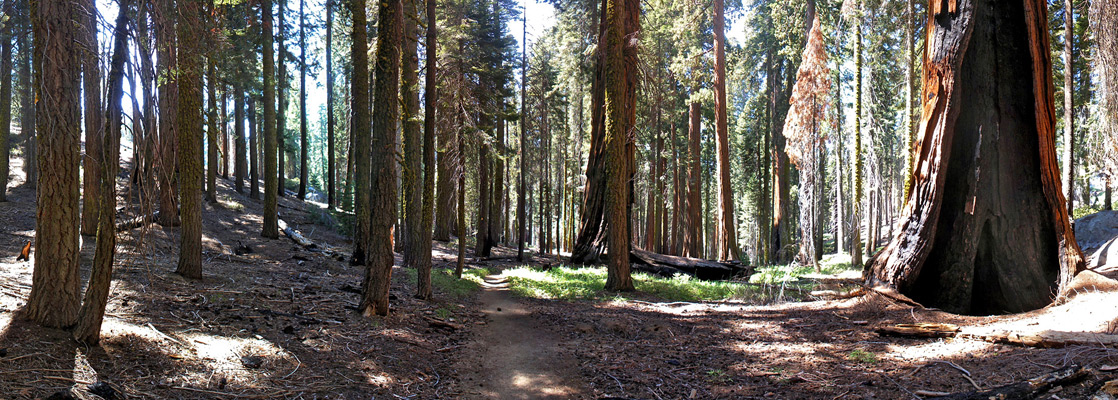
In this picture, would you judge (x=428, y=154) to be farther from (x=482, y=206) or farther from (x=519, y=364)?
(x=482, y=206)

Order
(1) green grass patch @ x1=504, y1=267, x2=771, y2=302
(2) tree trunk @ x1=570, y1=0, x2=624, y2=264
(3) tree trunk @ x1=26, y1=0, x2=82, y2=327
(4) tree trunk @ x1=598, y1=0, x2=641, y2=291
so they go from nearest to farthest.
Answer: (3) tree trunk @ x1=26, y1=0, x2=82, y2=327 < (1) green grass patch @ x1=504, y1=267, x2=771, y2=302 < (4) tree trunk @ x1=598, y1=0, x2=641, y2=291 < (2) tree trunk @ x1=570, y1=0, x2=624, y2=264

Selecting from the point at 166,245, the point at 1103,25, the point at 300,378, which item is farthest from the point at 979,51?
the point at 166,245

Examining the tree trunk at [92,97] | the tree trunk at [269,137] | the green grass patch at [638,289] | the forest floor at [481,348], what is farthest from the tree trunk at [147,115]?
the tree trunk at [269,137]

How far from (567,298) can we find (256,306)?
19.4ft

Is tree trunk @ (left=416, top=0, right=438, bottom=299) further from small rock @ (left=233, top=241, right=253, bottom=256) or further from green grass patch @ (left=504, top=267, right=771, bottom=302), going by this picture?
small rock @ (left=233, top=241, right=253, bottom=256)

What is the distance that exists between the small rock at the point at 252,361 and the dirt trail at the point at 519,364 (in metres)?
2.02

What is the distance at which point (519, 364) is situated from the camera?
21.3 ft

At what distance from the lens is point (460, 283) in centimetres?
1324

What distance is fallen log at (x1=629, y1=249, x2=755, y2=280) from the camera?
51.4 ft

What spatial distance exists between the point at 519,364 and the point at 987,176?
20.0 feet

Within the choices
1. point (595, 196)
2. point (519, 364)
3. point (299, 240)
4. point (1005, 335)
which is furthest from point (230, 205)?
point (1005, 335)

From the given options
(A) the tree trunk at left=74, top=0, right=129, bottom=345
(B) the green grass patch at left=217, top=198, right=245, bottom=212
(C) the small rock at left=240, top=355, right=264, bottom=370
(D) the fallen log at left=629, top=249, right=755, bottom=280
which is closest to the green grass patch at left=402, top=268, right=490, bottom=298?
(D) the fallen log at left=629, top=249, right=755, bottom=280

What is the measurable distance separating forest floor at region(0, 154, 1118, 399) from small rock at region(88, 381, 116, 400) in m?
0.05

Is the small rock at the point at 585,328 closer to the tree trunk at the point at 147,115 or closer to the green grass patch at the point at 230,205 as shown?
the tree trunk at the point at 147,115
